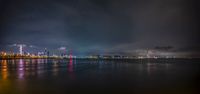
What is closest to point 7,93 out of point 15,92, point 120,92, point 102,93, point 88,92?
point 15,92

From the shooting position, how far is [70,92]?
1720cm

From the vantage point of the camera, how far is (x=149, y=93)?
17.5m

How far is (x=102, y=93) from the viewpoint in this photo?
56.0ft

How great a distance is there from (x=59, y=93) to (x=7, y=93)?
14.6 ft

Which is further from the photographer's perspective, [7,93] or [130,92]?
[130,92]

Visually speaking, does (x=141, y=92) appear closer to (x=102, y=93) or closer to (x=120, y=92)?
(x=120, y=92)

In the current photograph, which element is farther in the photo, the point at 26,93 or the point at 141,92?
the point at 141,92

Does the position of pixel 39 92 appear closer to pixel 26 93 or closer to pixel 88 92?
pixel 26 93

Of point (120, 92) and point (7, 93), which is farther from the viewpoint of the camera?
point (120, 92)

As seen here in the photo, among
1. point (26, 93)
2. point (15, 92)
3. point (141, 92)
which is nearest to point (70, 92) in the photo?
point (26, 93)

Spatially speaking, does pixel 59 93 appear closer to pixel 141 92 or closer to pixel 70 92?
pixel 70 92

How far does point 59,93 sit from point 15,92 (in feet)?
13.4

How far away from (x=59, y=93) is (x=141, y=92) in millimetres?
7782

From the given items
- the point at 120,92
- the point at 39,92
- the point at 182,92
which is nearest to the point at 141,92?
the point at 120,92
